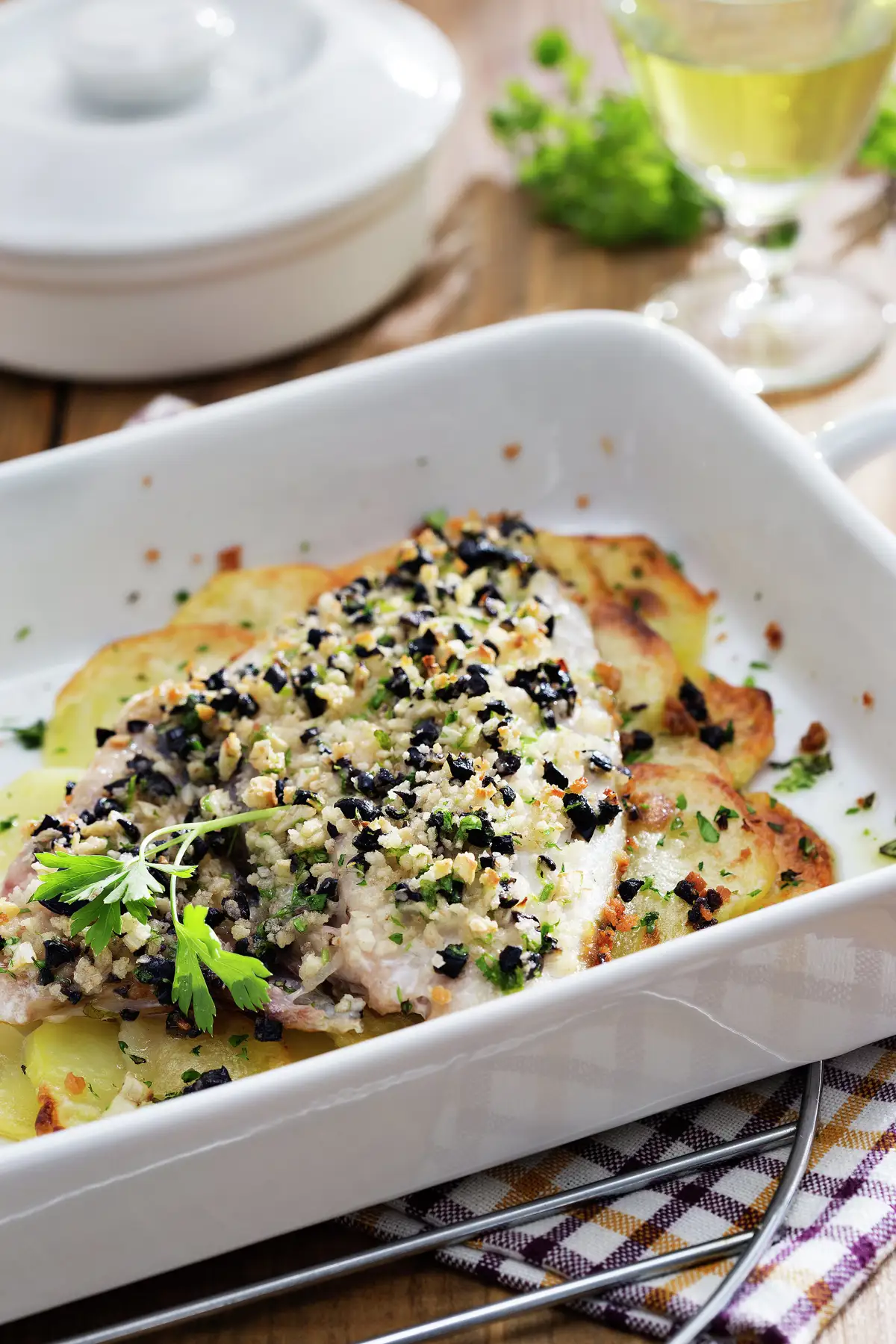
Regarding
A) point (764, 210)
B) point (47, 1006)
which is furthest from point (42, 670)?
point (764, 210)

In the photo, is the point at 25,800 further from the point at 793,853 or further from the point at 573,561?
the point at 793,853

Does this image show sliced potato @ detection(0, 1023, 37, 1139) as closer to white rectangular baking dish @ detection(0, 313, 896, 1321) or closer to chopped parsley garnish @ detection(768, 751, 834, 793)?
white rectangular baking dish @ detection(0, 313, 896, 1321)

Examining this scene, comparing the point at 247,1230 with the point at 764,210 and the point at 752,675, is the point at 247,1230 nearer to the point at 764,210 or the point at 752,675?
the point at 752,675

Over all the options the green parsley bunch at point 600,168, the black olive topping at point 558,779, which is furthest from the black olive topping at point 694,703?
the green parsley bunch at point 600,168

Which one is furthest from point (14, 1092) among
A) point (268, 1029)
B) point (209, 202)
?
point (209, 202)

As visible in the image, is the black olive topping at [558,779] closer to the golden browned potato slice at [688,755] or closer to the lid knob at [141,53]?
the golden browned potato slice at [688,755]

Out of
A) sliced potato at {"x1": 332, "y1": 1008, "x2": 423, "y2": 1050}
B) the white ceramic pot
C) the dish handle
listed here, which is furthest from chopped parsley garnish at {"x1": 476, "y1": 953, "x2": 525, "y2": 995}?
the white ceramic pot

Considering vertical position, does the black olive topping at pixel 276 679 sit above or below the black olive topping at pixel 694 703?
above
